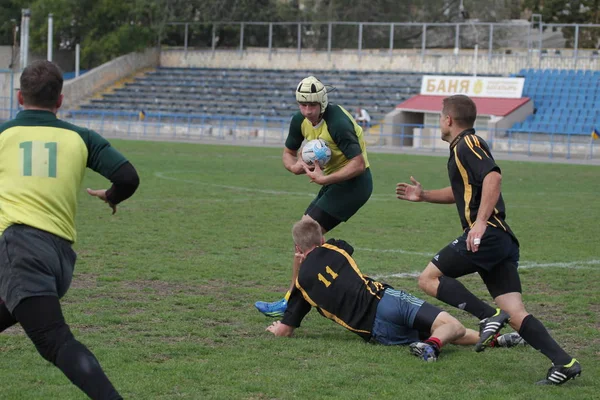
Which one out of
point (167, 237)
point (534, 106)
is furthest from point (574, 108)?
point (167, 237)

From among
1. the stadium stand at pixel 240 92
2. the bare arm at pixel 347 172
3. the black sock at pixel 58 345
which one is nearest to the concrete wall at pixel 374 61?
the stadium stand at pixel 240 92

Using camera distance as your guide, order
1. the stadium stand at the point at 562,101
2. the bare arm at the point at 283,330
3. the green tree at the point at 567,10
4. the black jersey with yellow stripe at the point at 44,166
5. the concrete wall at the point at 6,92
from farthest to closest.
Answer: the green tree at the point at 567,10
the concrete wall at the point at 6,92
the stadium stand at the point at 562,101
the bare arm at the point at 283,330
the black jersey with yellow stripe at the point at 44,166

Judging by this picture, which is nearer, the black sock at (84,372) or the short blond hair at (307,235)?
the black sock at (84,372)

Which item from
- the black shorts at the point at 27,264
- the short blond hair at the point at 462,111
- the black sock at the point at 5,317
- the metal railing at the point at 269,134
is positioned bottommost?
the metal railing at the point at 269,134

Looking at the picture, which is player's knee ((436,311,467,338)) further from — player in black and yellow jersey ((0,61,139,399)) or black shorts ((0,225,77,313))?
black shorts ((0,225,77,313))

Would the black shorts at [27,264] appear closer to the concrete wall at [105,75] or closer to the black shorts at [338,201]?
the black shorts at [338,201]

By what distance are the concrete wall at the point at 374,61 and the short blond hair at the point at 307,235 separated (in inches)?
1407

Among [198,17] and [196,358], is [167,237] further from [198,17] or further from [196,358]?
[198,17]

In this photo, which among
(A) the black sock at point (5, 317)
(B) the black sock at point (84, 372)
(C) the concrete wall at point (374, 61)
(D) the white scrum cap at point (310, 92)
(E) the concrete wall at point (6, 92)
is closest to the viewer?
(B) the black sock at point (84, 372)

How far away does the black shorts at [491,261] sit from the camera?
622 cm

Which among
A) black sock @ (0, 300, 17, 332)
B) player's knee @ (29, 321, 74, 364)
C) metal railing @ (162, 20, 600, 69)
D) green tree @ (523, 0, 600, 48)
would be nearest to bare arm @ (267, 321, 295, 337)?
black sock @ (0, 300, 17, 332)

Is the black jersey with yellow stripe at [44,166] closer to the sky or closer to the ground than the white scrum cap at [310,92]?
closer to the ground

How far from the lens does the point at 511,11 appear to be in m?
60.4

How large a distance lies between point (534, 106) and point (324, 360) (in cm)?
3430
